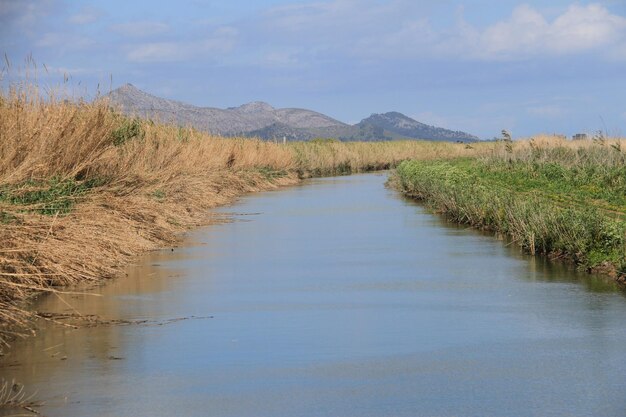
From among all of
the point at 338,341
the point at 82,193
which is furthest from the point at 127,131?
the point at 338,341

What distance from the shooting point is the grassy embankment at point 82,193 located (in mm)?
11461

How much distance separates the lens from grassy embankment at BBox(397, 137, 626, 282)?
586 inches

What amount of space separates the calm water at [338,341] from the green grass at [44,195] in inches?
55.8

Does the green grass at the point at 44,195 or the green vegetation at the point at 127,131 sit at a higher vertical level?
the green vegetation at the point at 127,131

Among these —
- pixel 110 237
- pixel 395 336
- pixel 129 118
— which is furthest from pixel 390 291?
pixel 129 118

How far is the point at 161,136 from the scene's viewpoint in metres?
31.0

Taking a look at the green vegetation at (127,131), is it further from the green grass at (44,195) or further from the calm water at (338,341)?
the calm water at (338,341)

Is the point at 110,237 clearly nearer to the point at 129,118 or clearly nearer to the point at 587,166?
the point at 129,118

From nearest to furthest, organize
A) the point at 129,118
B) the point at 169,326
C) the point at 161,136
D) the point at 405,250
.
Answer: the point at 169,326 < the point at 405,250 < the point at 129,118 < the point at 161,136

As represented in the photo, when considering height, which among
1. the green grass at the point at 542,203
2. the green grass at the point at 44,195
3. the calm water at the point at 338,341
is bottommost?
the calm water at the point at 338,341

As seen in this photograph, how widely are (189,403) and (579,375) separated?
10.5ft

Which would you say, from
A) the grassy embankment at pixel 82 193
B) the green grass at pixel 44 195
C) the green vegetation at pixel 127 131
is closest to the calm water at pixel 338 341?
the grassy embankment at pixel 82 193

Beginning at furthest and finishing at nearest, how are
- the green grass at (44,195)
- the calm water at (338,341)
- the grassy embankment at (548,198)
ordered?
the grassy embankment at (548,198) < the green grass at (44,195) < the calm water at (338,341)

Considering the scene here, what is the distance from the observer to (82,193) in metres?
17.0
